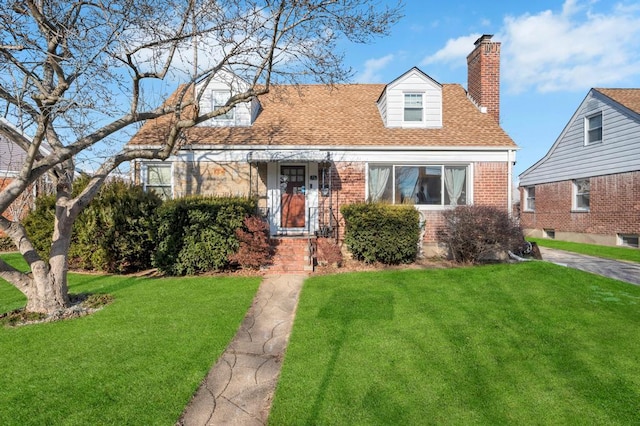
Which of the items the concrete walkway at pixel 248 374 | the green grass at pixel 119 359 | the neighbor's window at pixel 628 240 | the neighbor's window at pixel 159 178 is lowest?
the concrete walkway at pixel 248 374

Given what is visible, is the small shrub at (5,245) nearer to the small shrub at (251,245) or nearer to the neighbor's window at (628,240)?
the small shrub at (251,245)

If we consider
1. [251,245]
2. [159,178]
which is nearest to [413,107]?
[251,245]

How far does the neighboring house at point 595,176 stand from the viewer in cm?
1411

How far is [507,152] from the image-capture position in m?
11.8

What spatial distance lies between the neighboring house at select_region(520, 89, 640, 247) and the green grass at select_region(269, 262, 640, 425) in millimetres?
9535

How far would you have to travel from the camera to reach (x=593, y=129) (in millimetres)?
16172

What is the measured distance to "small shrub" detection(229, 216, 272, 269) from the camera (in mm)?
8875

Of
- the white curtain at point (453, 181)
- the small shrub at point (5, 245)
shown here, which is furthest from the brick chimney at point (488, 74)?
the small shrub at point (5, 245)

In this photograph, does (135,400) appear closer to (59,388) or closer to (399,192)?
(59,388)

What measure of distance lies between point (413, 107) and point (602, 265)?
7424 millimetres

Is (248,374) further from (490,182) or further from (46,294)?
(490,182)

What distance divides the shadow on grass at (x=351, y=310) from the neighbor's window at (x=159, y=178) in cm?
779

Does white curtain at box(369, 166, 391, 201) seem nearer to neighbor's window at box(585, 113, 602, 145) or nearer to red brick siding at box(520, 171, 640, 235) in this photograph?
red brick siding at box(520, 171, 640, 235)

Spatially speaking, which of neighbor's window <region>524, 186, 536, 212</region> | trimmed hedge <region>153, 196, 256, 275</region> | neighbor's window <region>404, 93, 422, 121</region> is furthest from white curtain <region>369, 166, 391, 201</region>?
neighbor's window <region>524, 186, 536, 212</region>
